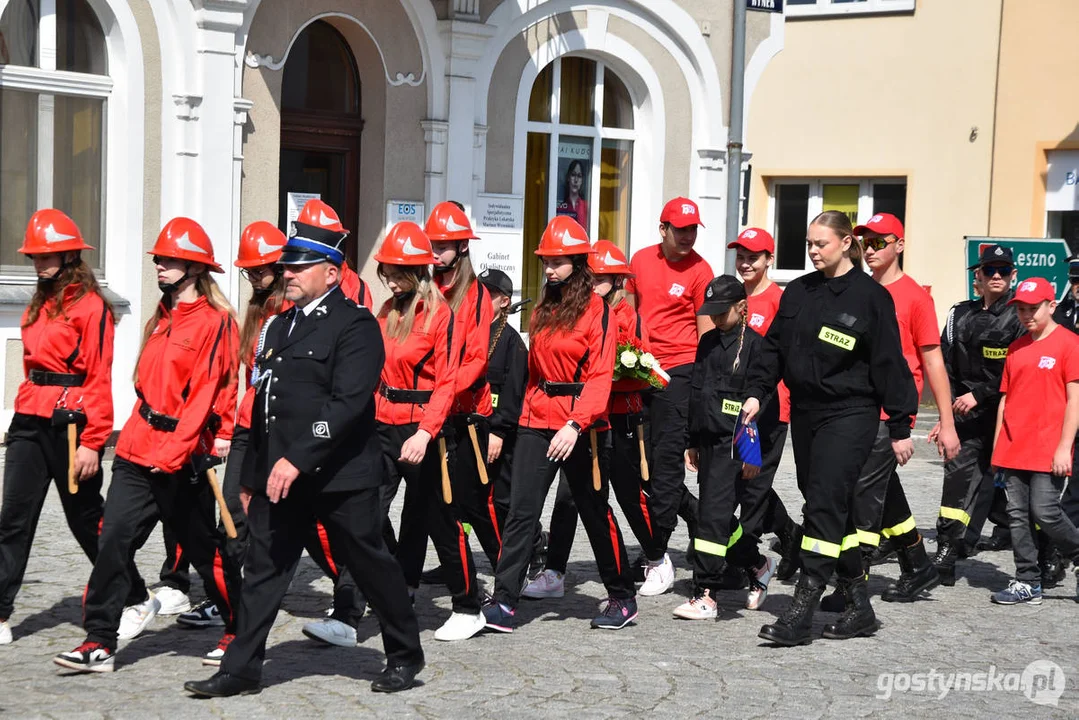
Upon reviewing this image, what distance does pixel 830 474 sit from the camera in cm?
742

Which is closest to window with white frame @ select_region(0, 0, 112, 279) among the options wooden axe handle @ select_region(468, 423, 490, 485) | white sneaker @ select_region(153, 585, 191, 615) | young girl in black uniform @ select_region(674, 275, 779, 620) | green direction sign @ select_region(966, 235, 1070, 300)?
white sneaker @ select_region(153, 585, 191, 615)

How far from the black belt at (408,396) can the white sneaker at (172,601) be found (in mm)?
1546

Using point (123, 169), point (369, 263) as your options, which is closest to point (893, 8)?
point (369, 263)

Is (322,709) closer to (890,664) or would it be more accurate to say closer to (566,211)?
(890,664)

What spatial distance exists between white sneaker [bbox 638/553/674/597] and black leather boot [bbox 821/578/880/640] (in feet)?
4.08

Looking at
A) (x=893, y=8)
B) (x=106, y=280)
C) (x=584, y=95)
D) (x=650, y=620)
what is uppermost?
(x=893, y=8)

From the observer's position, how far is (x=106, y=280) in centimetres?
1294

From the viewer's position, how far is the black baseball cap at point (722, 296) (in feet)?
26.4

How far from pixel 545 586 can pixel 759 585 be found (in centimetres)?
116

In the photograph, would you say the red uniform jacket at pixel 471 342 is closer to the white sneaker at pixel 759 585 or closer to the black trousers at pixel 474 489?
the black trousers at pixel 474 489

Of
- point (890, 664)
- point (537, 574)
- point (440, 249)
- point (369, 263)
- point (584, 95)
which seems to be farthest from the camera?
point (584, 95)

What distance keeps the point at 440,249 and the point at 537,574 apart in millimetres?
2062

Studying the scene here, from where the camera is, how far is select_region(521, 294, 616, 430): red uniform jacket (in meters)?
7.52

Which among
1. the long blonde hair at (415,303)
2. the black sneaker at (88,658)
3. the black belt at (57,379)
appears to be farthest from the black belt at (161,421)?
the long blonde hair at (415,303)
